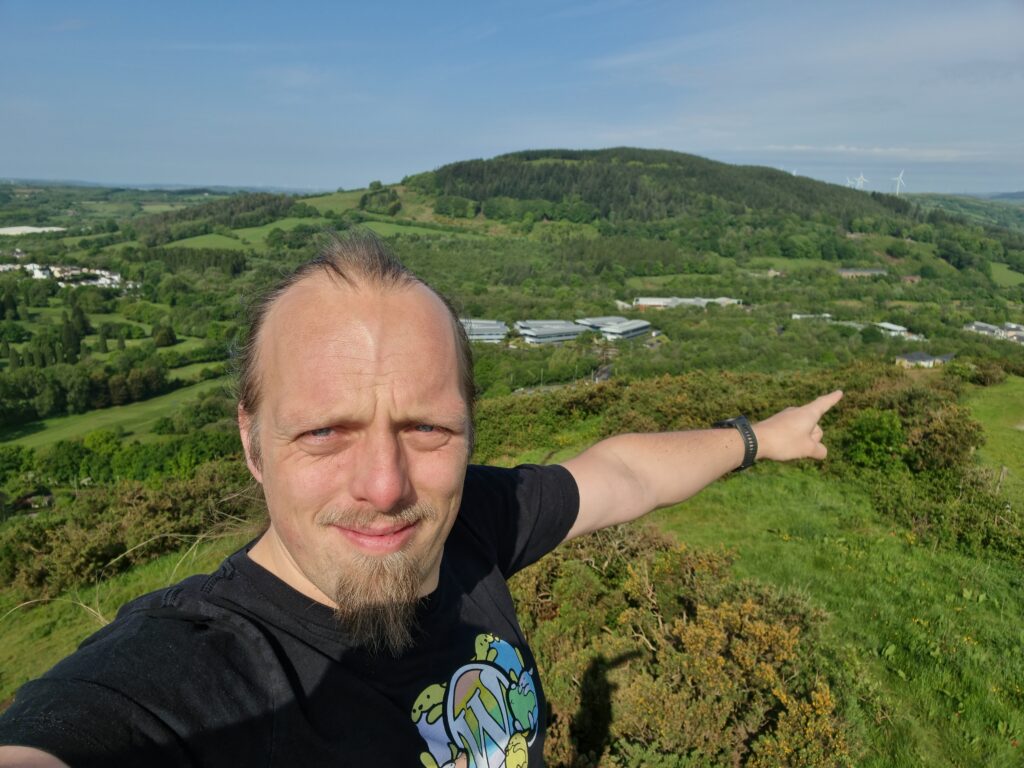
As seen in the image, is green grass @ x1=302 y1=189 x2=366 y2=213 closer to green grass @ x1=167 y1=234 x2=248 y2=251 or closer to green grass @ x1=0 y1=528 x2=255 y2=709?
green grass @ x1=167 y1=234 x2=248 y2=251

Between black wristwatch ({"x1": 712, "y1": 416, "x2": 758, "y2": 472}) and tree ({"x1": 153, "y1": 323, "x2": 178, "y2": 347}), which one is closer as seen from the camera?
black wristwatch ({"x1": 712, "y1": 416, "x2": 758, "y2": 472})

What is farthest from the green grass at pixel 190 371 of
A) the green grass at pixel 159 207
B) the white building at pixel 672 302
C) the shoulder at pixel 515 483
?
the green grass at pixel 159 207

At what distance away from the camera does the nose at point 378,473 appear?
1.15 m

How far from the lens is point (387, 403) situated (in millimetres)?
1161

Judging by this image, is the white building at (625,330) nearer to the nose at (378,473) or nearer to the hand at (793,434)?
the hand at (793,434)

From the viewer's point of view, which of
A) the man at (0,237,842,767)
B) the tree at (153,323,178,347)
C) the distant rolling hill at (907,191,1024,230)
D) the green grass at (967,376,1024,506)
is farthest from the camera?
the distant rolling hill at (907,191,1024,230)

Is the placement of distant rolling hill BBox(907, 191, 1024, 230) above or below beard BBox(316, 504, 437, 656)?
above

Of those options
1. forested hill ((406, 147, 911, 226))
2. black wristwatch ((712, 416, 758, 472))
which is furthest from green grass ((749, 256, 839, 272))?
black wristwatch ((712, 416, 758, 472))

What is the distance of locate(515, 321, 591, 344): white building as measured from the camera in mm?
55594

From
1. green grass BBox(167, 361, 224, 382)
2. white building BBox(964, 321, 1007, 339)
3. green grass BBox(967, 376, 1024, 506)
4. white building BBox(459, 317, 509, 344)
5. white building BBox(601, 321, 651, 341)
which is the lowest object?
green grass BBox(167, 361, 224, 382)

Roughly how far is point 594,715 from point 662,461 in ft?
8.56

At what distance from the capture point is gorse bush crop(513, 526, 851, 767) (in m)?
3.39

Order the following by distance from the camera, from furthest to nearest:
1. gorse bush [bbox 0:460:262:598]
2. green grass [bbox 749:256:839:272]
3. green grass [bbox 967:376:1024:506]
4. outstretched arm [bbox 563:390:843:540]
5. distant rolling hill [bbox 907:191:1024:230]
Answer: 1. distant rolling hill [bbox 907:191:1024:230]
2. green grass [bbox 749:256:839:272]
3. green grass [bbox 967:376:1024:506]
4. gorse bush [bbox 0:460:262:598]
5. outstretched arm [bbox 563:390:843:540]

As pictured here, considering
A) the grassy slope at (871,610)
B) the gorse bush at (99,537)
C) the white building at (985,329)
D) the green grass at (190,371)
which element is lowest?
the green grass at (190,371)
